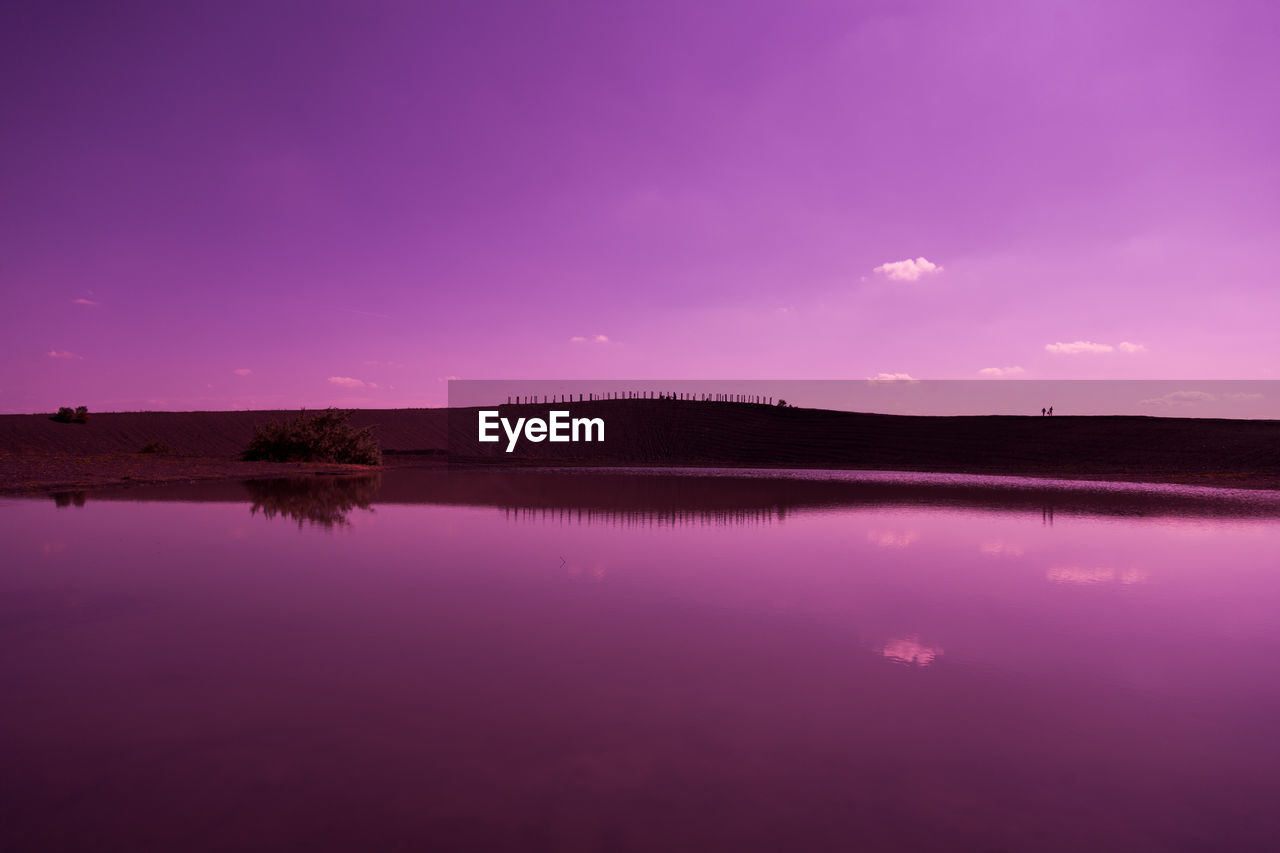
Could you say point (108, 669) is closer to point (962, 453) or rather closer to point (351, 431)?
point (351, 431)

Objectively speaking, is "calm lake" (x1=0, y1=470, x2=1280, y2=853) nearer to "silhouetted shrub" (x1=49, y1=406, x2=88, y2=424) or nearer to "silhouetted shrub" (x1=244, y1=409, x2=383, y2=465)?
"silhouetted shrub" (x1=244, y1=409, x2=383, y2=465)

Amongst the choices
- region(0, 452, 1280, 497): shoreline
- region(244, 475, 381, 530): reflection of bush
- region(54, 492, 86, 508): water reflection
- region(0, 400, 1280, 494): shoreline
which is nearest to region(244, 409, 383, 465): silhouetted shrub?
region(0, 452, 1280, 497): shoreline

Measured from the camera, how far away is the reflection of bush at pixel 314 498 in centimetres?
2217

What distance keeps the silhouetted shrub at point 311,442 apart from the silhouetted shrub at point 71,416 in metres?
45.5

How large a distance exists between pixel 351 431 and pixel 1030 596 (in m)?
52.8

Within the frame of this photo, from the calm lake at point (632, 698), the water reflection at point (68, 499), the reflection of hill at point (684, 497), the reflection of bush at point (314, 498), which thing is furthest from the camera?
the reflection of hill at point (684, 497)

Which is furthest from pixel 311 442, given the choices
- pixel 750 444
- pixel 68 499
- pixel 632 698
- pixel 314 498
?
pixel 632 698

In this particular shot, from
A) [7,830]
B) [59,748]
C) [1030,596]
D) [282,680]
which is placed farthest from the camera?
[1030,596]

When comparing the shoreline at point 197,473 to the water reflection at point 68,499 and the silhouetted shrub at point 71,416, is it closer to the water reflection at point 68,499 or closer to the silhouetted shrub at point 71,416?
the water reflection at point 68,499

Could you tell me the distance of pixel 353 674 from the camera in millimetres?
7902

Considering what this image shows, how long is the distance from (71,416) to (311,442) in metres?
51.7

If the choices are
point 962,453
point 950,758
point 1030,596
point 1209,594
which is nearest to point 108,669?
point 950,758

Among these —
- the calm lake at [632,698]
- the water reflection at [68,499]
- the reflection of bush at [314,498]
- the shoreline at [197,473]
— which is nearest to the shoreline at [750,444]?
the shoreline at [197,473]

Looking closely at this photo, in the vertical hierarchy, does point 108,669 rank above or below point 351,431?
below
